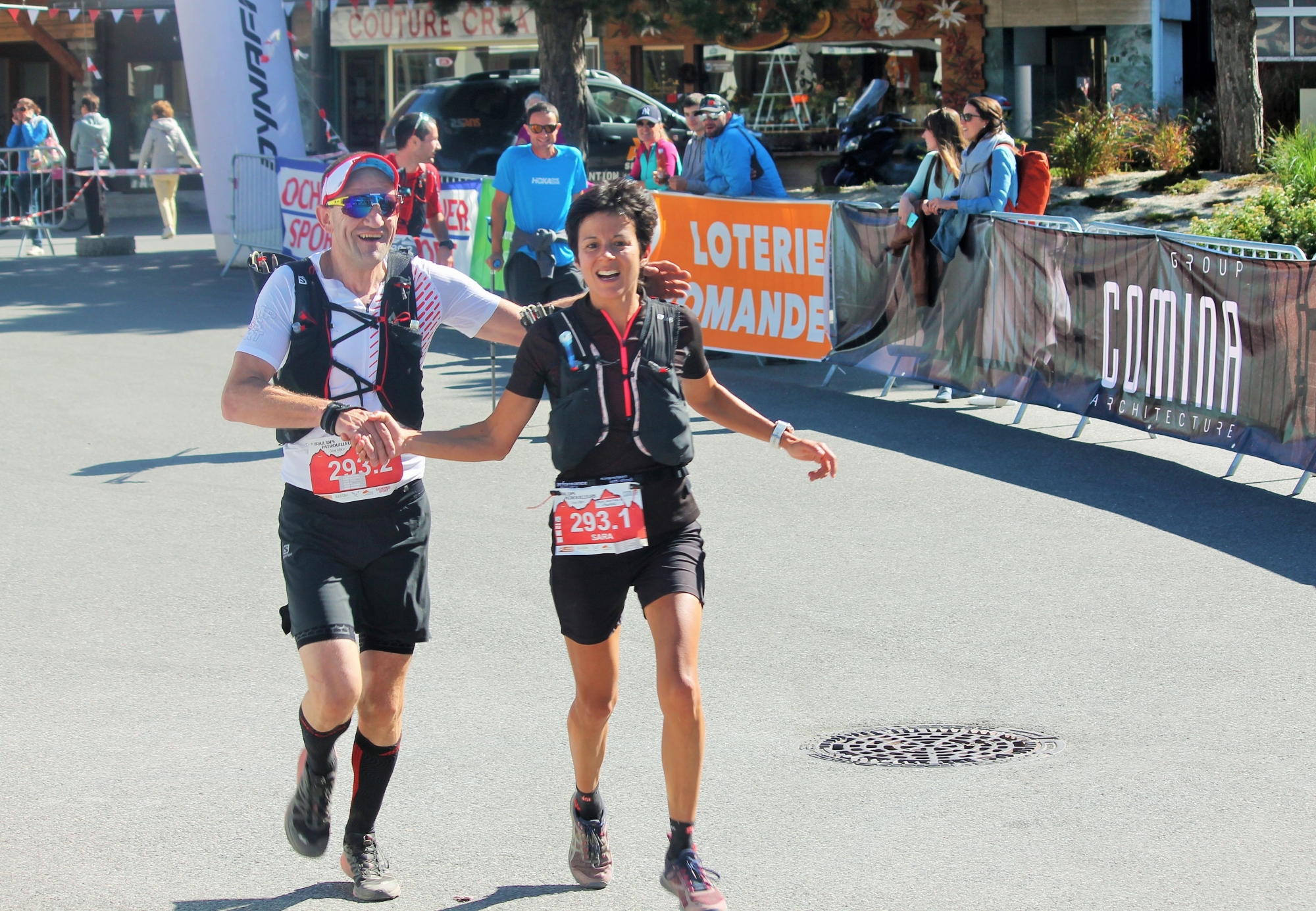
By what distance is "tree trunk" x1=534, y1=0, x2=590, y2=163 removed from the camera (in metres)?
20.2

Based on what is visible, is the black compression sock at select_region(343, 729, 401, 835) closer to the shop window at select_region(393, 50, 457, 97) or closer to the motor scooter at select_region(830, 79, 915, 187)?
the motor scooter at select_region(830, 79, 915, 187)

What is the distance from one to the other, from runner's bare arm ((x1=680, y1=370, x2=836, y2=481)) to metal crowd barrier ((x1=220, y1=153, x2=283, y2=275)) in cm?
1488

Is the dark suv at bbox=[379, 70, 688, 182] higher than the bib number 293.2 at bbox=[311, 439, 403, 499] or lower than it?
higher

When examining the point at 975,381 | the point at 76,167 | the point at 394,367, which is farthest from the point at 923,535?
the point at 76,167

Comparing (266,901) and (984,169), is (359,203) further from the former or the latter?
(984,169)

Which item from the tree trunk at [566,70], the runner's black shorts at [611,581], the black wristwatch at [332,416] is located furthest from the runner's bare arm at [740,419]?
the tree trunk at [566,70]

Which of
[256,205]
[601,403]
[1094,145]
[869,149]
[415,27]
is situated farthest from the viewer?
[415,27]

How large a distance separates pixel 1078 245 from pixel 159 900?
24.2 feet

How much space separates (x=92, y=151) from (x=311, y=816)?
22.4m

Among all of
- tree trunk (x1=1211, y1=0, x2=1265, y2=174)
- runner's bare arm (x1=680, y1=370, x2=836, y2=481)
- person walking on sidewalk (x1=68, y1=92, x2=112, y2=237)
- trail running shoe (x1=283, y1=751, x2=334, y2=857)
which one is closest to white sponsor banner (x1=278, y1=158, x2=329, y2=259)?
person walking on sidewalk (x1=68, y1=92, x2=112, y2=237)

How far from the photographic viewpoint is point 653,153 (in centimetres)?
1584

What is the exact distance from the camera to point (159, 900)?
4098 mm

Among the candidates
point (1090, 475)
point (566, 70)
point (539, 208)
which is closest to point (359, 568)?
point (1090, 475)

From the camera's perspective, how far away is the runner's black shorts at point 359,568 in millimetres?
4102
